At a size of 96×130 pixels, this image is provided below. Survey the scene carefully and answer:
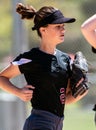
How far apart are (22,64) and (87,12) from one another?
206cm

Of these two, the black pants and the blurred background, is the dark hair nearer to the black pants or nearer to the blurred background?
the black pants

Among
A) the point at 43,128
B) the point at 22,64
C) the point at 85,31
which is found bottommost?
the point at 43,128

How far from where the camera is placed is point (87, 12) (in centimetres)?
600

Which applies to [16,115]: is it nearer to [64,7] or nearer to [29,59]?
[64,7]

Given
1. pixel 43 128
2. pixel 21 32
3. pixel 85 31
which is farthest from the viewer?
pixel 21 32

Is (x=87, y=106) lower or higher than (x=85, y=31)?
lower

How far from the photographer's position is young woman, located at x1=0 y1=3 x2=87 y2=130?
4035 millimetres

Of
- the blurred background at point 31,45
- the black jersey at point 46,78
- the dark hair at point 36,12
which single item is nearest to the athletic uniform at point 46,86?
the black jersey at point 46,78

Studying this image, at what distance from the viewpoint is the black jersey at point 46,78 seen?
13.3ft

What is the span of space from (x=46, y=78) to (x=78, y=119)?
89.3 inches

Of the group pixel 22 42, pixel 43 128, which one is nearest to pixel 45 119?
pixel 43 128

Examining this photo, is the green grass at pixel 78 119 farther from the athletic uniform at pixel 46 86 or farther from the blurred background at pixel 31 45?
the athletic uniform at pixel 46 86

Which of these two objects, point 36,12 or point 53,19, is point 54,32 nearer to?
point 53,19

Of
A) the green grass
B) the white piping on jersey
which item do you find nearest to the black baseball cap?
the white piping on jersey
